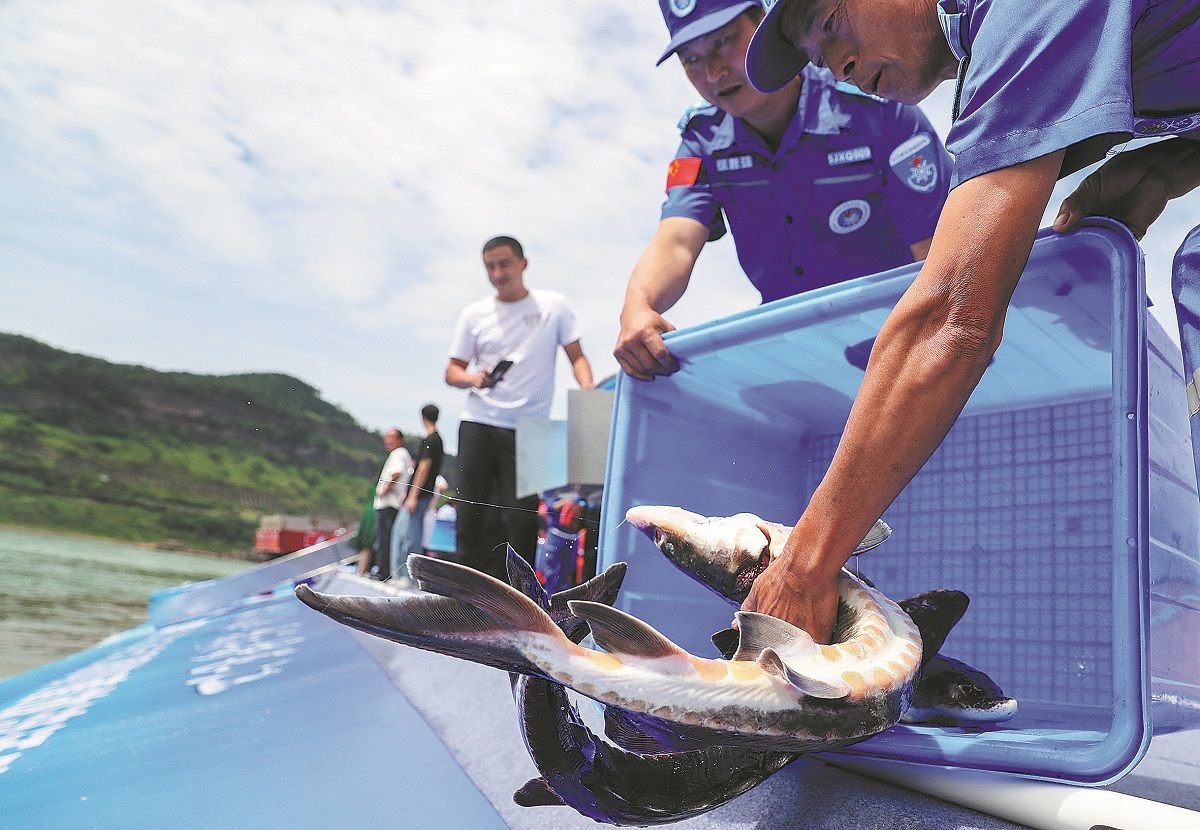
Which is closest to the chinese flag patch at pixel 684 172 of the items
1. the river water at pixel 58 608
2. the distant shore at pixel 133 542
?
the river water at pixel 58 608

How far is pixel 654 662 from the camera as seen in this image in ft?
1.70

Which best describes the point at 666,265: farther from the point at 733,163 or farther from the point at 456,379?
the point at 456,379

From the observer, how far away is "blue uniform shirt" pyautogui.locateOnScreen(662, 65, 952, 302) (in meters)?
1.58

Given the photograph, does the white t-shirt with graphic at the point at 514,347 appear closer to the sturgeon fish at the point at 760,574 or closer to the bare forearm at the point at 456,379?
the bare forearm at the point at 456,379

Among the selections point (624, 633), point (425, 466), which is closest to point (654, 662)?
point (624, 633)

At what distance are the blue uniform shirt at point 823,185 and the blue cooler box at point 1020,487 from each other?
387mm

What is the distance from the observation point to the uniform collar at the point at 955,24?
2.33 feet

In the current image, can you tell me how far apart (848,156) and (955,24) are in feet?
3.01

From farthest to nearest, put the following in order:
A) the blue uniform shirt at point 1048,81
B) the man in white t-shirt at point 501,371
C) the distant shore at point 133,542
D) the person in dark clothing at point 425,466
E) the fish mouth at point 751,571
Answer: the distant shore at point 133,542 < the man in white t-shirt at point 501,371 < the person in dark clothing at point 425,466 < the fish mouth at point 751,571 < the blue uniform shirt at point 1048,81

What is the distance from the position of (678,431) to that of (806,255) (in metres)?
0.61

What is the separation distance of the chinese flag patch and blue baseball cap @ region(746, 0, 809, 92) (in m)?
0.62

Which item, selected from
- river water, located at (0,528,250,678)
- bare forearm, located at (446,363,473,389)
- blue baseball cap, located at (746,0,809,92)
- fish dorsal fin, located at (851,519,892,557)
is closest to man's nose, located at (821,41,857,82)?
blue baseball cap, located at (746,0,809,92)

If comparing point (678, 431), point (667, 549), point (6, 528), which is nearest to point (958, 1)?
point (667, 549)

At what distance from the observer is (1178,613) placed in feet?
2.99
